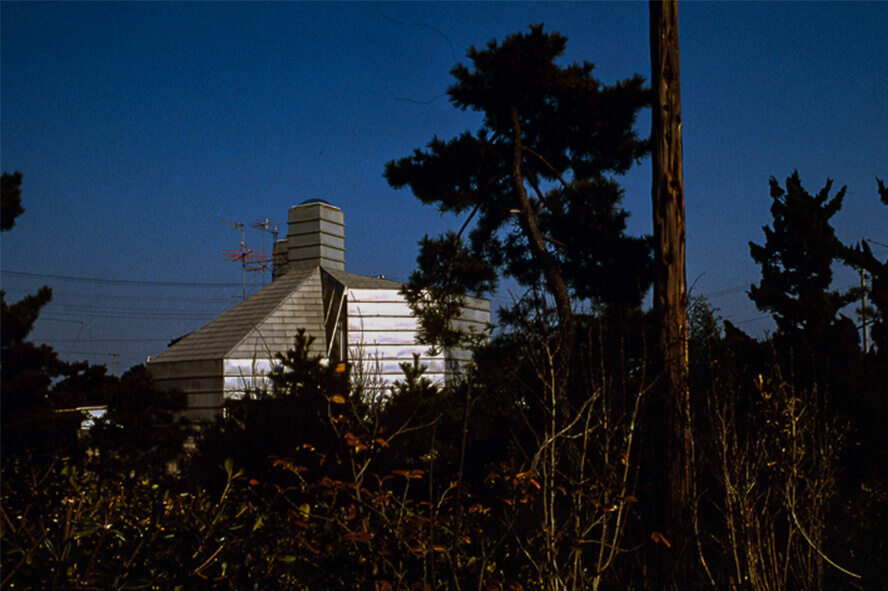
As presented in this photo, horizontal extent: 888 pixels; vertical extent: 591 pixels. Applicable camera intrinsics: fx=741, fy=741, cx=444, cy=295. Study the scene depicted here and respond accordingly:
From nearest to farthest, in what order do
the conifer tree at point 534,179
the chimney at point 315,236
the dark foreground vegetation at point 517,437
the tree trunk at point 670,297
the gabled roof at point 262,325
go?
the dark foreground vegetation at point 517,437 → the tree trunk at point 670,297 → the conifer tree at point 534,179 → the gabled roof at point 262,325 → the chimney at point 315,236

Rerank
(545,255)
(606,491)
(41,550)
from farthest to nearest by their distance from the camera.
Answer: (545,255) → (606,491) → (41,550)

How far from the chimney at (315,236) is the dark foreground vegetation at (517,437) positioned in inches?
523

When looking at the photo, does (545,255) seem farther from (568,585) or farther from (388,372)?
(388,372)

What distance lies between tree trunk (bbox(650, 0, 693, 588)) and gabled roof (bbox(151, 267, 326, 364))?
696 inches

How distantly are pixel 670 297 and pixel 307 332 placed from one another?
19057 millimetres

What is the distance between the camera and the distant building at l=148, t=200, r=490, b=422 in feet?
75.2

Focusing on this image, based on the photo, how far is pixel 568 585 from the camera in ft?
12.0

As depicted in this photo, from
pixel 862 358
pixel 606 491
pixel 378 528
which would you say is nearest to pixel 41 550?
pixel 378 528

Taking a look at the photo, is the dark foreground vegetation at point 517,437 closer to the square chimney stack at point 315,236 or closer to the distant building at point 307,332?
the distant building at point 307,332

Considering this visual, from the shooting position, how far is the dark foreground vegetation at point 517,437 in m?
3.22

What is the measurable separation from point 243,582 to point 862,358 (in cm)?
775

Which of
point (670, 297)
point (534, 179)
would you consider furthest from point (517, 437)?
point (534, 179)

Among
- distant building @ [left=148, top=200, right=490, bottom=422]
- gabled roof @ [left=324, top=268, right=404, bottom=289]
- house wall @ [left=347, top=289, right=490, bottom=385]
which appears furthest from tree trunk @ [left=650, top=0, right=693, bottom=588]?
gabled roof @ [left=324, top=268, right=404, bottom=289]

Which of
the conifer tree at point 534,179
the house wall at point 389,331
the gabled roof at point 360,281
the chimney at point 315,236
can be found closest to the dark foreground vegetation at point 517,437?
the conifer tree at point 534,179
